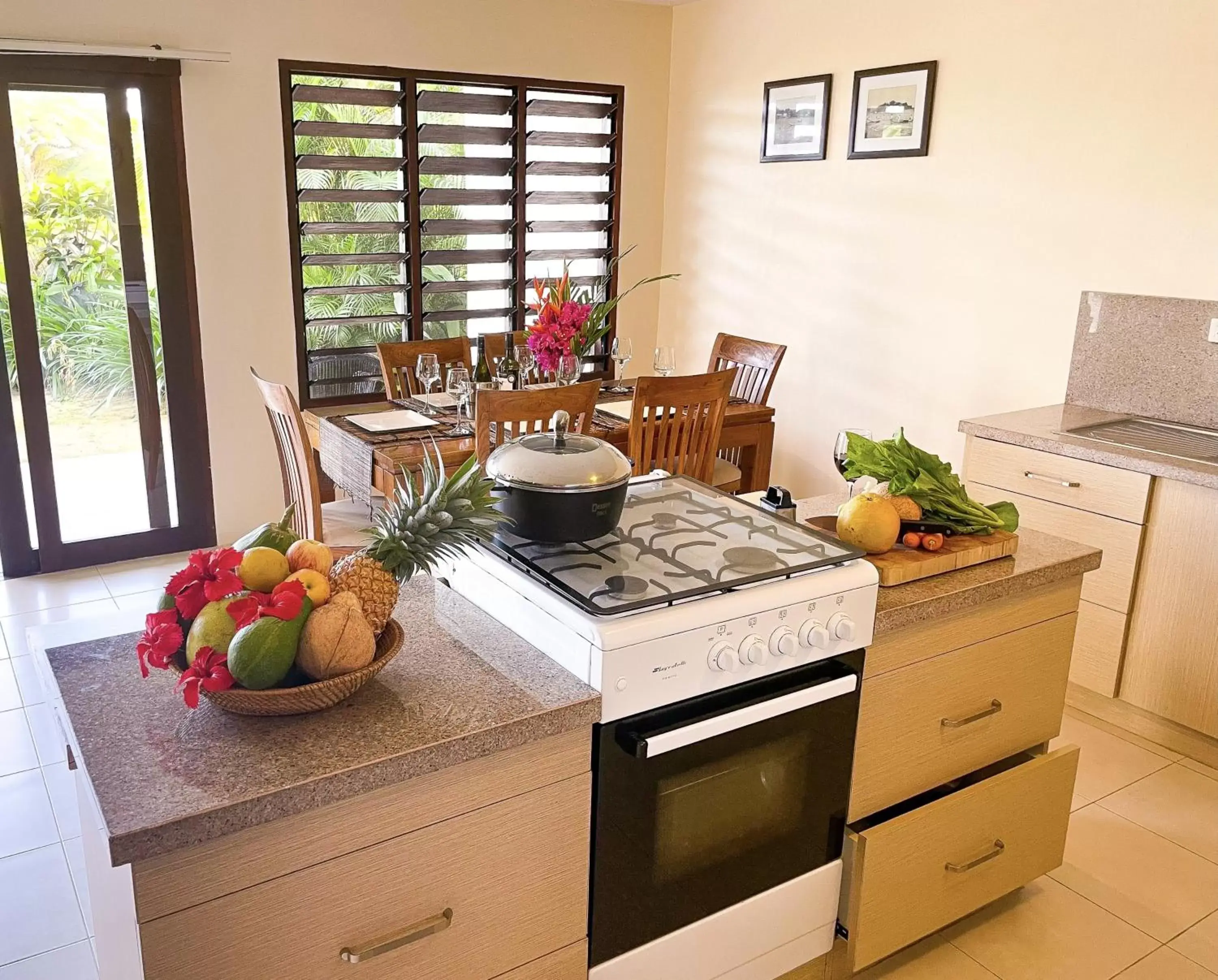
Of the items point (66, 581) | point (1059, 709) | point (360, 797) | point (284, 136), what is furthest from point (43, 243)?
point (1059, 709)

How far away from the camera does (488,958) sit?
1.49 meters

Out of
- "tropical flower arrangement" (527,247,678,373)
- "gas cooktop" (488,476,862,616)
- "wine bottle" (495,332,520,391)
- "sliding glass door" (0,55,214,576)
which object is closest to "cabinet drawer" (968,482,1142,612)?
"gas cooktop" (488,476,862,616)

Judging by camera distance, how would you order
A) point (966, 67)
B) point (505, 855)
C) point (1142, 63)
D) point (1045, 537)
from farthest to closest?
point (966, 67) → point (1142, 63) → point (1045, 537) → point (505, 855)

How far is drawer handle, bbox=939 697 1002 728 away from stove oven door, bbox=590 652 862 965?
0.87 ft

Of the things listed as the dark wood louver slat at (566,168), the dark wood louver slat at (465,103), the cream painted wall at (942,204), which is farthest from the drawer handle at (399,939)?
the dark wood louver slat at (566,168)

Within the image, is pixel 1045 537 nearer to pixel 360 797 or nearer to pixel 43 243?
pixel 360 797

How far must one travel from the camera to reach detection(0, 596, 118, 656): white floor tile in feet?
11.7

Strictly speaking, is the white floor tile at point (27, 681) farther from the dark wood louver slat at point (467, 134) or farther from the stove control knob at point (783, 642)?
the dark wood louver slat at point (467, 134)

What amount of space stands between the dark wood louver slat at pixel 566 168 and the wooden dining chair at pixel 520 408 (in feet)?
7.16

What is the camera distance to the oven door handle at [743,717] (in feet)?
4.90

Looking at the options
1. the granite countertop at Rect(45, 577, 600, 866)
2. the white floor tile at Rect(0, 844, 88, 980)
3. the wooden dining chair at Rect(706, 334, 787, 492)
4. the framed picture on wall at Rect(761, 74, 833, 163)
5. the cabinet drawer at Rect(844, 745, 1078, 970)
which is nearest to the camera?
the granite countertop at Rect(45, 577, 600, 866)

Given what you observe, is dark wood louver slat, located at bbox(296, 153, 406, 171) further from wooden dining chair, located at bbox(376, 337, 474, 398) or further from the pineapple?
the pineapple

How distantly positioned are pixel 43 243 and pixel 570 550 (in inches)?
128

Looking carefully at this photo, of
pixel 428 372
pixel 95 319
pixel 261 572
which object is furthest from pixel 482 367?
pixel 261 572
